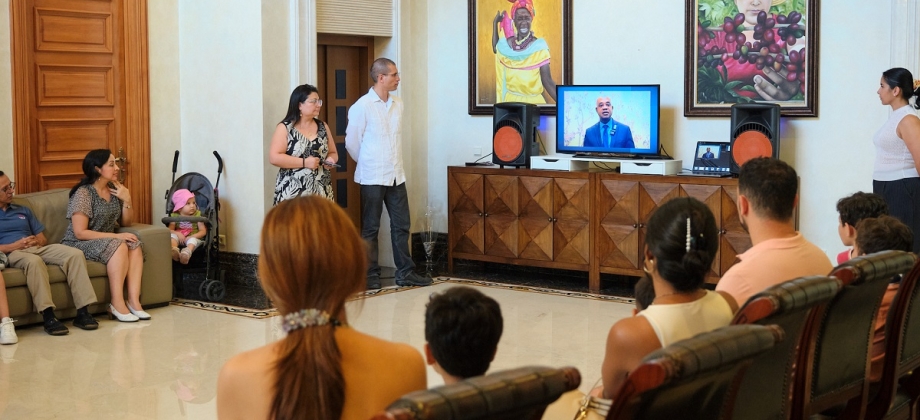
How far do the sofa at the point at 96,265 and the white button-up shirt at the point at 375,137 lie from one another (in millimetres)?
1516

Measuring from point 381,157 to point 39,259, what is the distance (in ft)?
8.18

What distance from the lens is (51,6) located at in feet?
24.1

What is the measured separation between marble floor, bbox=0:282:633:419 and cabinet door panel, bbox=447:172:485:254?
0.77 metres

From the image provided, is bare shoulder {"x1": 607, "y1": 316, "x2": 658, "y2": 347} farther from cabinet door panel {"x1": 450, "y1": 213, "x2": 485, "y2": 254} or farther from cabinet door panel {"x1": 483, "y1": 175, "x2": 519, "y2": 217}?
cabinet door panel {"x1": 450, "y1": 213, "x2": 485, "y2": 254}

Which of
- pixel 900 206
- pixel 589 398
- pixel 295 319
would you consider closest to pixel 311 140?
pixel 900 206

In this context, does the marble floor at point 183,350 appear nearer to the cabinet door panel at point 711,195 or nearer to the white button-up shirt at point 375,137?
the cabinet door panel at point 711,195

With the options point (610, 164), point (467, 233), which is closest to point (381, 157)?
point (467, 233)

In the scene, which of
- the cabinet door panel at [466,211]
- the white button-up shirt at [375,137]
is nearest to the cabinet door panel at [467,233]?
the cabinet door panel at [466,211]

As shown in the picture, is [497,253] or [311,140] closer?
[311,140]

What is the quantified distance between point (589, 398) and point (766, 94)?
17.1ft

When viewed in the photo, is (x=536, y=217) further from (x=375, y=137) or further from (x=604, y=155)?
(x=375, y=137)

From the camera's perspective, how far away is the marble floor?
4.79 metres

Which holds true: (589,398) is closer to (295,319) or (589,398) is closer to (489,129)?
(295,319)

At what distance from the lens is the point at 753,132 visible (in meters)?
6.88
